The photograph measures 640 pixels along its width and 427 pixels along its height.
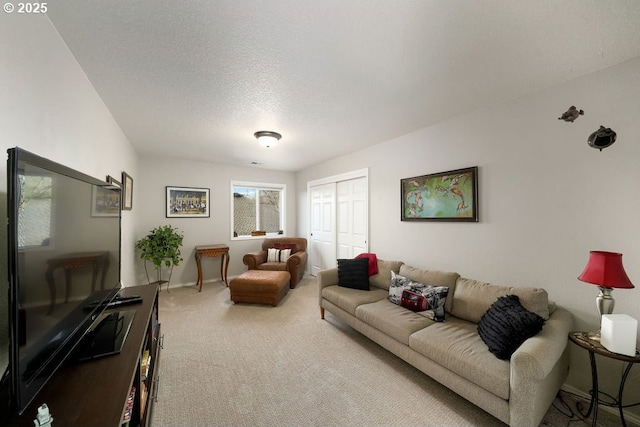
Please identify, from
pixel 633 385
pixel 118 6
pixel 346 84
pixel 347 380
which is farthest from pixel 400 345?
pixel 118 6

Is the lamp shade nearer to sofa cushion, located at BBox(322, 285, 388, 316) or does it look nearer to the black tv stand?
sofa cushion, located at BBox(322, 285, 388, 316)

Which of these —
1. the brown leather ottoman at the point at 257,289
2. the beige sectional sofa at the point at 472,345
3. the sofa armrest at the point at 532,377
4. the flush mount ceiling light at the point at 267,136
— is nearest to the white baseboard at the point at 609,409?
the beige sectional sofa at the point at 472,345

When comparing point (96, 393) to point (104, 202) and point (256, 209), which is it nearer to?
point (104, 202)

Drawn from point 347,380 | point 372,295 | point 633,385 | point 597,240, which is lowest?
point 347,380

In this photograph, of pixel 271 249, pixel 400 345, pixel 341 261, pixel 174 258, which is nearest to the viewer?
pixel 400 345

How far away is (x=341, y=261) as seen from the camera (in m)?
3.28

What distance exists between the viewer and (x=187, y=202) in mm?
4738

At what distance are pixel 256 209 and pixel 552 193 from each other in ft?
16.1

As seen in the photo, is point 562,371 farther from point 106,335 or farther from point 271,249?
point 271,249

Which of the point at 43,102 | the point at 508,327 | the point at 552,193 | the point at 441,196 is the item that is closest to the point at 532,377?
the point at 508,327

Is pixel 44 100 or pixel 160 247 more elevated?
pixel 44 100

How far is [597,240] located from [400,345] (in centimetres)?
169

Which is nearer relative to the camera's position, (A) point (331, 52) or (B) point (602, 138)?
(A) point (331, 52)

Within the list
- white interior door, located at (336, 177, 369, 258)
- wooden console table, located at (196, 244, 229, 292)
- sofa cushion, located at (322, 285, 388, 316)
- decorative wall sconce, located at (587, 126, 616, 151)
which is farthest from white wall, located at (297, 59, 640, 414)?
wooden console table, located at (196, 244, 229, 292)
